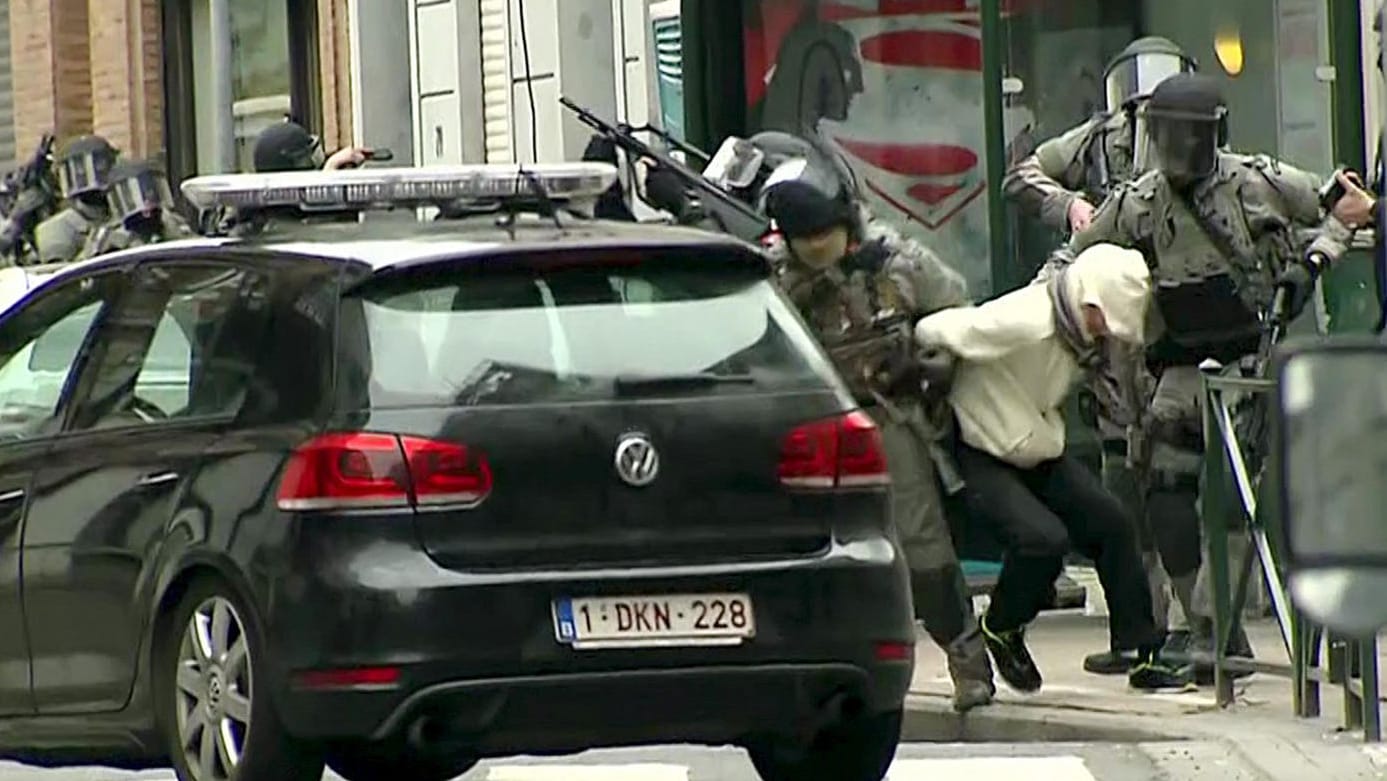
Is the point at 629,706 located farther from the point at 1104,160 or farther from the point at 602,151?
the point at 602,151

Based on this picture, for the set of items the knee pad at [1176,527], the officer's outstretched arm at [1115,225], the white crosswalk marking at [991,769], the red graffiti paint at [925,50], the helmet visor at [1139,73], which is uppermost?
the red graffiti paint at [925,50]

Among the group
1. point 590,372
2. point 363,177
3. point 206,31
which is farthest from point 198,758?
point 206,31

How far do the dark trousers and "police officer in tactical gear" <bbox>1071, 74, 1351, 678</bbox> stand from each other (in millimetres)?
161

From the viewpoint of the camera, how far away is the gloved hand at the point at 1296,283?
1279 cm

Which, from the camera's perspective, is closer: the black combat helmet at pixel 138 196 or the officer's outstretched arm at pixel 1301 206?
the officer's outstretched arm at pixel 1301 206

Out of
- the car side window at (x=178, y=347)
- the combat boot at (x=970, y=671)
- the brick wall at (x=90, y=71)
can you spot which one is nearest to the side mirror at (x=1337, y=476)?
the car side window at (x=178, y=347)

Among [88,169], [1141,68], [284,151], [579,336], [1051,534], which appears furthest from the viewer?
[88,169]

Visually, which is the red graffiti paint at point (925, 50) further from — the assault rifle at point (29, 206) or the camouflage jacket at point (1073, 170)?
the assault rifle at point (29, 206)

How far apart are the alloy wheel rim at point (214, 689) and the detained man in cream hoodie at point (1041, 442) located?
336 centimetres

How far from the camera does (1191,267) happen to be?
494 inches

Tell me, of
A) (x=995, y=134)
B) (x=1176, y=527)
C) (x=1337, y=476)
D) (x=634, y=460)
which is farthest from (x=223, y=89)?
(x=1337, y=476)

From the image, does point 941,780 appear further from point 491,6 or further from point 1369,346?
point 491,6

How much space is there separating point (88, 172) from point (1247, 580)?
25.0 ft

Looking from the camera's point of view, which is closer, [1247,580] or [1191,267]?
[1247,580]
